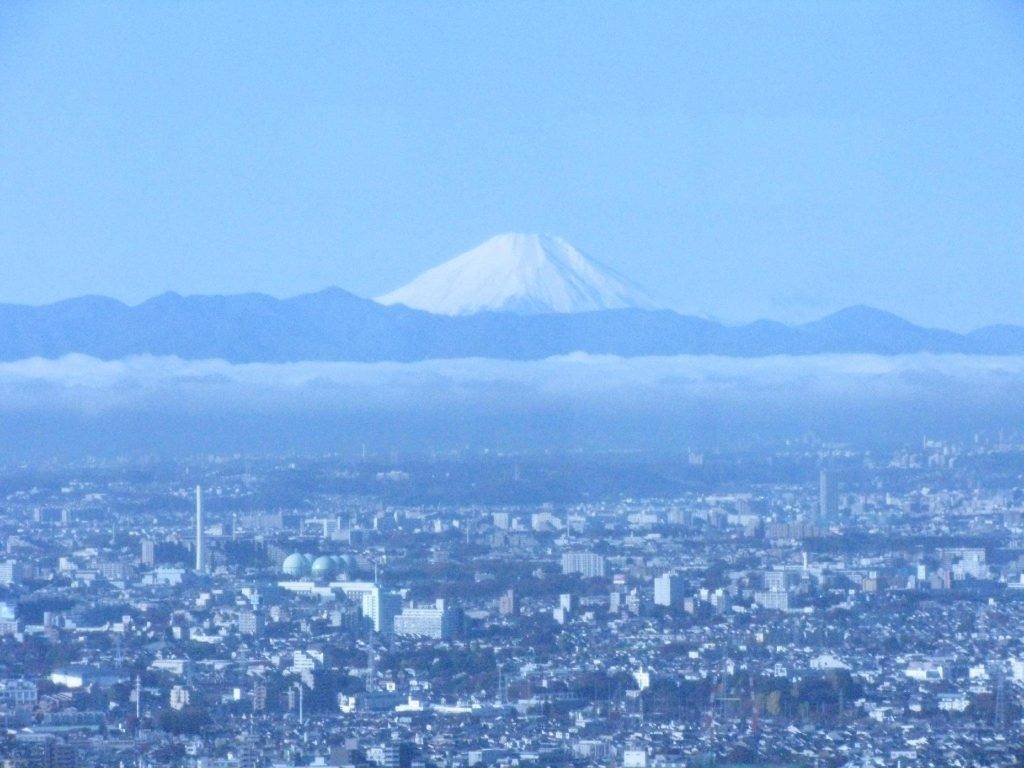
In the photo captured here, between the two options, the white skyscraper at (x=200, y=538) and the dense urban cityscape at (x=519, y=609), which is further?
the white skyscraper at (x=200, y=538)

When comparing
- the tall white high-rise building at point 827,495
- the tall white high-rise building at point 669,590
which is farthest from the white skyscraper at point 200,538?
the tall white high-rise building at point 827,495

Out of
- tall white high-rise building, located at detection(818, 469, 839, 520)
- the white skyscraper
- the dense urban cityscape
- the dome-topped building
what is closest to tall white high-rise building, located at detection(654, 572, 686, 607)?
the dense urban cityscape

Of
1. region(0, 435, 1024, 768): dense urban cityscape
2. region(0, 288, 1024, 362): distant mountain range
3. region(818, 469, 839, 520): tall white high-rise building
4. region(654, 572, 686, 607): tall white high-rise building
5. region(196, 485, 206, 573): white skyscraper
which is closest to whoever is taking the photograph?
region(0, 435, 1024, 768): dense urban cityscape

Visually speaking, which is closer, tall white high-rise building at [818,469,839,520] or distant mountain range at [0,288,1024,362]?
tall white high-rise building at [818,469,839,520]

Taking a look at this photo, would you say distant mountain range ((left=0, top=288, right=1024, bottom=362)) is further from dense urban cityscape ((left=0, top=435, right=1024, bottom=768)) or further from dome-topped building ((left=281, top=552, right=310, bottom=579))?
dome-topped building ((left=281, top=552, right=310, bottom=579))

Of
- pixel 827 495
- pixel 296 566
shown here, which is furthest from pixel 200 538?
pixel 827 495

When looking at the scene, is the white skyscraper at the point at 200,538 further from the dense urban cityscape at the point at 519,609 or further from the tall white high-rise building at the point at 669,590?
the tall white high-rise building at the point at 669,590
